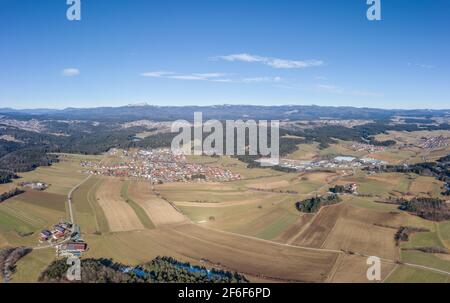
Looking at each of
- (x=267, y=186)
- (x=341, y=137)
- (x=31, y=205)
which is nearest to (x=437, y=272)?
(x=267, y=186)

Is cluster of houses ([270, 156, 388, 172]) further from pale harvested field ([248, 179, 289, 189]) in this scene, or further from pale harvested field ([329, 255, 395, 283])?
pale harvested field ([329, 255, 395, 283])

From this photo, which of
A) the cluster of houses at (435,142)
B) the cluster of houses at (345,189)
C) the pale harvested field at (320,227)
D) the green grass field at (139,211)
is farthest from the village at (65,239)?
the cluster of houses at (435,142)

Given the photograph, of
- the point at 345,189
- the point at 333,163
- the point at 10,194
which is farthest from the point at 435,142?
the point at 10,194

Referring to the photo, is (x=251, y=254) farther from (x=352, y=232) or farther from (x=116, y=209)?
(x=116, y=209)

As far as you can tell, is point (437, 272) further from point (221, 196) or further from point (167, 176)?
point (167, 176)

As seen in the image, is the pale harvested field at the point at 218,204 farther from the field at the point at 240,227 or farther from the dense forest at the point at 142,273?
the dense forest at the point at 142,273

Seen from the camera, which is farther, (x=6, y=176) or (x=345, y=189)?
(x=6, y=176)
